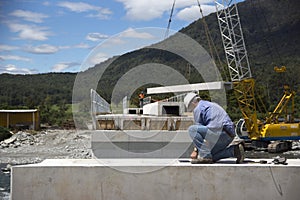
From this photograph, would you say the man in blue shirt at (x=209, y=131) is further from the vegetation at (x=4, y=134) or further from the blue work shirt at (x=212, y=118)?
the vegetation at (x=4, y=134)

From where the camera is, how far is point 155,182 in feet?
23.2

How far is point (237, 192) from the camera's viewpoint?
23.2 ft

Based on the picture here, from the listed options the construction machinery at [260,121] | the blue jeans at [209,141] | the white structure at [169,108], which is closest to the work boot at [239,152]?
the blue jeans at [209,141]

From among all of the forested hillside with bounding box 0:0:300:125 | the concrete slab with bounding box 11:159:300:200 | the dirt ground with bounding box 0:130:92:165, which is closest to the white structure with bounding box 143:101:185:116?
the concrete slab with bounding box 11:159:300:200

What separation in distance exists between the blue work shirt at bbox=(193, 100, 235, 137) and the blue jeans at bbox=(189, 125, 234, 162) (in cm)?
9

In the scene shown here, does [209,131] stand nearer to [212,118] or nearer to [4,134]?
[212,118]

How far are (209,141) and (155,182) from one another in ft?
3.74

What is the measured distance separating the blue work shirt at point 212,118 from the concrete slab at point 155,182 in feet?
2.04

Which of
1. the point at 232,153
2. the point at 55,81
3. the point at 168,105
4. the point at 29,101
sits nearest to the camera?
the point at 232,153

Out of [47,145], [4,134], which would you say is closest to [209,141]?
[47,145]

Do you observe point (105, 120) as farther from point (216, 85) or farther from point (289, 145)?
point (289, 145)

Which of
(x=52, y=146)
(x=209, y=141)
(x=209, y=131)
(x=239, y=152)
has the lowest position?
(x=52, y=146)

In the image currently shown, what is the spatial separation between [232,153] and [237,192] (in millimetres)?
767

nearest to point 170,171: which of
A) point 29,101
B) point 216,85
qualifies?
point 216,85
